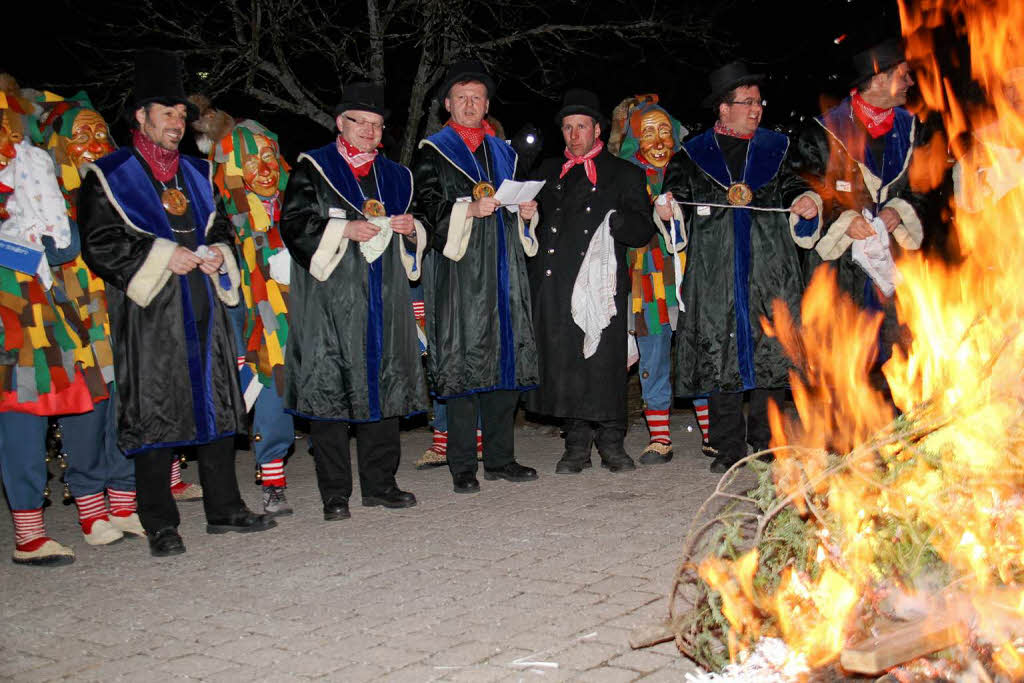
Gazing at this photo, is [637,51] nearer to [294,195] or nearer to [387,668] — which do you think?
[294,195]

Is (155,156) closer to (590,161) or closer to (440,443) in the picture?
(590,161)

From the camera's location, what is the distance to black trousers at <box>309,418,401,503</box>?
21.5 ft

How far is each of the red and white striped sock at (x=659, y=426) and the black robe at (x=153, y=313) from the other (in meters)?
3.10

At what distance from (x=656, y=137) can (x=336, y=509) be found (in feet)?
12.0

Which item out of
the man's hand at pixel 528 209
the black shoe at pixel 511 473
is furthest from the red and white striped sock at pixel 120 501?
the man's hand at pixel 528 209

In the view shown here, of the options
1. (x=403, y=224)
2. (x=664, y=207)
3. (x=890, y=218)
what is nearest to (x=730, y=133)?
(x=664, y=207)

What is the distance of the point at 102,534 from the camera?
622 centimetres

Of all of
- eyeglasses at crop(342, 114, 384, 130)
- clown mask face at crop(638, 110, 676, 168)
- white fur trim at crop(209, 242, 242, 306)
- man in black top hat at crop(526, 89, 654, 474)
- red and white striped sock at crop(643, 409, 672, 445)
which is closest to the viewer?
white fur trim at crop(209, 242, 242, 306)

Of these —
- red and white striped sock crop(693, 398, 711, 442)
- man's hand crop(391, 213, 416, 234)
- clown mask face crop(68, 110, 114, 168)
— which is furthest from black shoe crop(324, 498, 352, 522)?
red and white striped sock crop(693, 398, 711, 442)

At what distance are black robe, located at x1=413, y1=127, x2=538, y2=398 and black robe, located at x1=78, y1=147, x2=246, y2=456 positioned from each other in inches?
56.9

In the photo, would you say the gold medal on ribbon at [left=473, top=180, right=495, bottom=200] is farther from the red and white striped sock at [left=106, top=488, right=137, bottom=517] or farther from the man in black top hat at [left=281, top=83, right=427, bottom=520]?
the red and white striped sock at [left=106, top=488, right=137, bottom=517]

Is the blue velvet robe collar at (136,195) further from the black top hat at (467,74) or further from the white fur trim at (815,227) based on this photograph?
the white fur trim at (815,227)

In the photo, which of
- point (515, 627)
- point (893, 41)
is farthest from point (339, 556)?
point (893, 41)

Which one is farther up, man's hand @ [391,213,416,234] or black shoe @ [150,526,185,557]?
man's hand @ [391,213,416,234]
